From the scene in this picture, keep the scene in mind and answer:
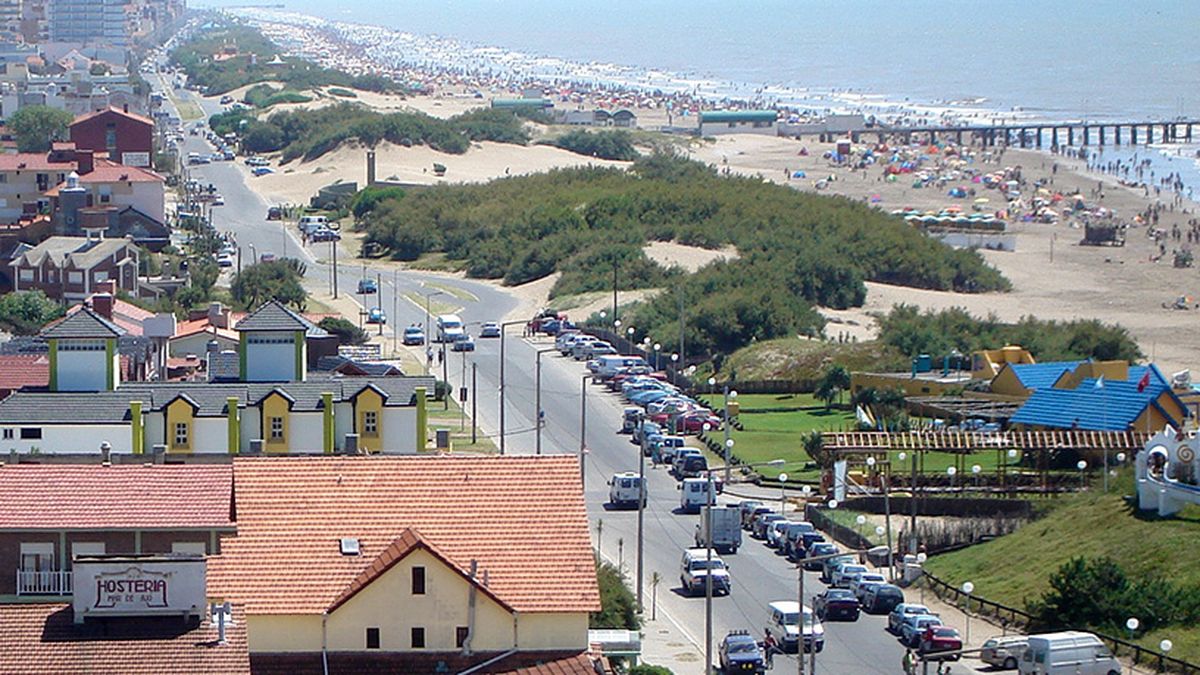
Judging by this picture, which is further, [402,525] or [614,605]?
[614,605]

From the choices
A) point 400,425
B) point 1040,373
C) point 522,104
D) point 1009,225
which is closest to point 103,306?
point 400,425

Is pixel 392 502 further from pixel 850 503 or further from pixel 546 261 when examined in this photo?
pixel 546 261

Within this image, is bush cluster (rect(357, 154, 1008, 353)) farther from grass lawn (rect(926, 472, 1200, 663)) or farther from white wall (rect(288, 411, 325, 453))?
grass lawn (rect(926, 472, 1200, 663))

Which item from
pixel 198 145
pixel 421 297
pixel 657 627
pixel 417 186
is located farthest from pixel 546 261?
pixel 198 145

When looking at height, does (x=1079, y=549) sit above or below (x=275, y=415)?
below

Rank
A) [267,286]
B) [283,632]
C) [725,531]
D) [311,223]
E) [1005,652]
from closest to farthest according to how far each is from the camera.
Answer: [283,632] → [1005,652] → [725,531] → [267,286] → [311,223]

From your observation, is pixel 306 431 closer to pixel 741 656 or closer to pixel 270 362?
pixel 270 362

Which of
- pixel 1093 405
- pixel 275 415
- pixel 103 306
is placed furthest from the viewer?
pixel 103 306

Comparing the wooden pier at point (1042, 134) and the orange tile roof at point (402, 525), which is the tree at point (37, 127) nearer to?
the wooden pier at point (1042, 134)

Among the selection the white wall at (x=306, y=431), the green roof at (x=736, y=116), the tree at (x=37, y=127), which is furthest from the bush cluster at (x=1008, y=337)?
the green roof at (x=736, y=116)
